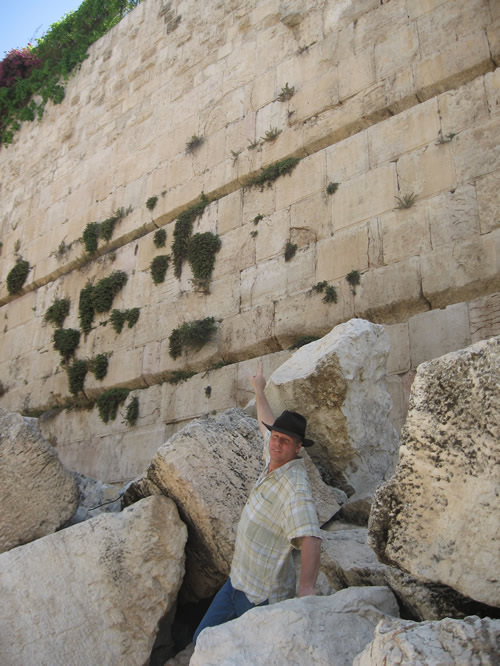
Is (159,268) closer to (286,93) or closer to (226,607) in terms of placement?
(286,93)

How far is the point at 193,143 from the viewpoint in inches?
350

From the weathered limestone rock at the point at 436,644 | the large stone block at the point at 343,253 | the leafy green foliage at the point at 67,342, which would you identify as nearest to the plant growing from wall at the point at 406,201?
the large stone block at the point at 343,253

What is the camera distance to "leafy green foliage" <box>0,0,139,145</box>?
40.4 ft

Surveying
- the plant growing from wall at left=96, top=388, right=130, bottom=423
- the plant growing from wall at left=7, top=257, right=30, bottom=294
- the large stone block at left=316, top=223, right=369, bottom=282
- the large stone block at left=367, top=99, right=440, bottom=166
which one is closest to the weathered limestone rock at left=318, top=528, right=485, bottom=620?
the large stone block at left=316, top=223, right=369, bottom=282

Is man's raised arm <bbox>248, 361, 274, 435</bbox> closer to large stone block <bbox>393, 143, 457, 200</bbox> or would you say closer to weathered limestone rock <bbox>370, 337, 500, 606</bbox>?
weathered limestone rock <bbox>370, 337, 500, 606</bbox>

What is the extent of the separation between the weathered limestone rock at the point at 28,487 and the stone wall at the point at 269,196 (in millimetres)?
2860

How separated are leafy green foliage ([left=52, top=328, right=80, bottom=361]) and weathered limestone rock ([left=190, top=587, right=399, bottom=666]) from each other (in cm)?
736

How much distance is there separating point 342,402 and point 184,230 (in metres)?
4.84

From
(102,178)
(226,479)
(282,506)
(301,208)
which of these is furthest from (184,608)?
(102,178)

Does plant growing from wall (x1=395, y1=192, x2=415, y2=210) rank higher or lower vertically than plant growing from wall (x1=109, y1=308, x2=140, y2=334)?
higher

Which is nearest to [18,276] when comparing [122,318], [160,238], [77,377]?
[77,377]

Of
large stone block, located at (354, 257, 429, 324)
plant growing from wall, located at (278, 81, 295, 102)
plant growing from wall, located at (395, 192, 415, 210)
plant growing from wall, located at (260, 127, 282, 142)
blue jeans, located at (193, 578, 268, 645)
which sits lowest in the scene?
blue jeans, located at (193, 578, 268, 645)

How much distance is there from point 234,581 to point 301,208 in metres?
4.93

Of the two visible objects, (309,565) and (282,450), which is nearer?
(309,565)
